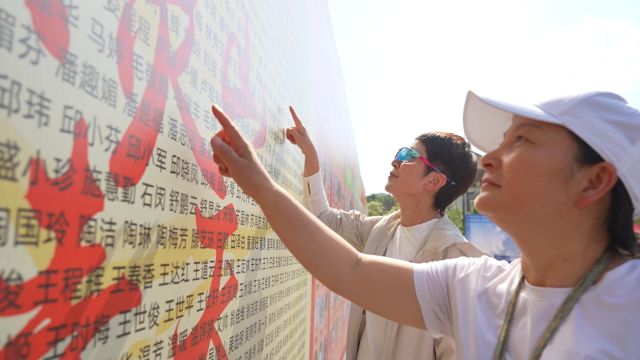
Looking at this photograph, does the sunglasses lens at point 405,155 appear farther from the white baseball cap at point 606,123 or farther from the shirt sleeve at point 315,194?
the white baseball cap at point 606,123

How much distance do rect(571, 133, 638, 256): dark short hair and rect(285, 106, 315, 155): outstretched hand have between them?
3.46 feet

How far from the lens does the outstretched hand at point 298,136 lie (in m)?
1.78

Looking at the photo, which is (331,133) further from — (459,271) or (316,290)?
(459,271)

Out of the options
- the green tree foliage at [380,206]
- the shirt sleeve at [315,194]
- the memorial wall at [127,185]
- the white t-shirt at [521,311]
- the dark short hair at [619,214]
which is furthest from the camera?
the green tree foliage at [380,206]

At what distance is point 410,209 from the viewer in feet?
5.93

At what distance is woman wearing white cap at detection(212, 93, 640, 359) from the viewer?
88 cm

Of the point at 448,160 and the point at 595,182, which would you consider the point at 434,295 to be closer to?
the point at 595,182

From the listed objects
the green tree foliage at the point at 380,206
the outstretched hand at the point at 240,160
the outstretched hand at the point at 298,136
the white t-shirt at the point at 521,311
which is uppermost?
the green tree foliage at the point at 380,206

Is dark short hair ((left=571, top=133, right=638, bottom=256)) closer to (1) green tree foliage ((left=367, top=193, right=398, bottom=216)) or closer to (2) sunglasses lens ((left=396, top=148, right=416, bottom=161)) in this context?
(2) sunglasses lens ((left=396, top=148, right=416, bottom=161))

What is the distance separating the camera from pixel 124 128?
66cm

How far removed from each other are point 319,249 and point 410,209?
886 mm

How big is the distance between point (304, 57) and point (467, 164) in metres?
0.94

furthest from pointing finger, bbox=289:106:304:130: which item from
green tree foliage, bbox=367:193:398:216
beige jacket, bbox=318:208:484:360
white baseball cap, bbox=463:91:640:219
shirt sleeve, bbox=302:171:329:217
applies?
green tree foliage, bbox=367:193:398:216

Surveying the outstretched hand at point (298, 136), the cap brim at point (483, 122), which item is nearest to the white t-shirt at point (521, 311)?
the cap brim at point (483, 122)
